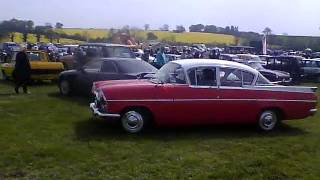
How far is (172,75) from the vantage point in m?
10.3

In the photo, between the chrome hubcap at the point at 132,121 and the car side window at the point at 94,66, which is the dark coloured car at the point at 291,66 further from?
the chrome hubcap at the point at 132,121

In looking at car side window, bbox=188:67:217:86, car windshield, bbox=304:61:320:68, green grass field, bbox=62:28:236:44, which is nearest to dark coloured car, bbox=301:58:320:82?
car windshield, bbox=304:61:320:68

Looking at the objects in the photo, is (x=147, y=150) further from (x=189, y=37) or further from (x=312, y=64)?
(x=189, y=37)

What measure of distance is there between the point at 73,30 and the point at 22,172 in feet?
328

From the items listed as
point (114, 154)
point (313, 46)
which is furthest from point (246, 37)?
point (114, 154)

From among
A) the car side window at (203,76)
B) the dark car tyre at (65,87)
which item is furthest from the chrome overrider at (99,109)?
the dark car tyre at (65,87)

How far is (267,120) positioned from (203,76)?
5.70ft

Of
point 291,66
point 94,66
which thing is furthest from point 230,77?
point 291,66

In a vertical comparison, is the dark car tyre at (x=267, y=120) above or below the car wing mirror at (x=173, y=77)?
below

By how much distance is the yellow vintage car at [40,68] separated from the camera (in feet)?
65.5

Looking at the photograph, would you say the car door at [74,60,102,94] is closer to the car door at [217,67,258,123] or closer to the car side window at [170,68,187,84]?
the car side window at [170,68,187,84]

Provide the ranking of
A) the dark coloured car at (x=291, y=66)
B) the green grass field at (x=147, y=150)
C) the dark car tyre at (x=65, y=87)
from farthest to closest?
1. the dark coloured car at (x=291, y=66)
2. the dark car tyre at (x=65, y=87)
3. the green grass field at (x=147, y=150)

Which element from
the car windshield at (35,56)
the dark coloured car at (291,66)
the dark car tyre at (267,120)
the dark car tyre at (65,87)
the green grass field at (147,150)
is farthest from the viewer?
the dark coloured car at (291,66)

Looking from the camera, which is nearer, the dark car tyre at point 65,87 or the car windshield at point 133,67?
the car windshield at point 133,67
